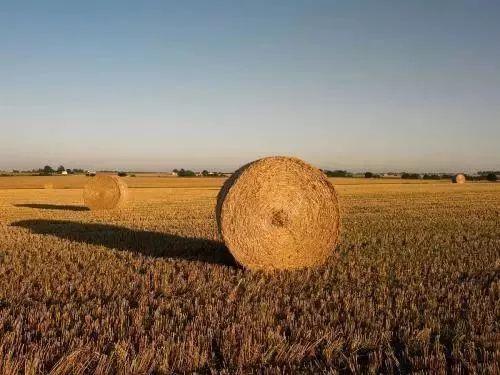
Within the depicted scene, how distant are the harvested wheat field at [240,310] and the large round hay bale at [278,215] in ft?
1.23

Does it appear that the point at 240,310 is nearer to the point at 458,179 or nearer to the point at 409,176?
the point at 458,179

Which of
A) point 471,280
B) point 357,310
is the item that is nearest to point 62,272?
point 357,310

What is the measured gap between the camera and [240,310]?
538cm

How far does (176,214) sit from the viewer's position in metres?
18.3

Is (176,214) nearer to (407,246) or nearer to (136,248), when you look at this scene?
(136,248)

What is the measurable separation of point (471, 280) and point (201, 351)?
433 cm

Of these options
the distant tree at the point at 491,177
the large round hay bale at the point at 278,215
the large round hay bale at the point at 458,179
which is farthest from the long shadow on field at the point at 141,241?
the distant tree at the point at 491,177

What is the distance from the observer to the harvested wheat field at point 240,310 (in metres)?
4.07

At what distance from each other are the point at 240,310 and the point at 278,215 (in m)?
3.42

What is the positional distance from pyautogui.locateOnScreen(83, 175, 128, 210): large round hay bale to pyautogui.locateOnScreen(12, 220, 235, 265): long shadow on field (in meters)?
6.38

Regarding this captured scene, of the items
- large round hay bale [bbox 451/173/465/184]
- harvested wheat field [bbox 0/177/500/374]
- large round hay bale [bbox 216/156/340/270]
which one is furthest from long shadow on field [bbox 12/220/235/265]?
large round hay bale [bbox 451/173/465/184]

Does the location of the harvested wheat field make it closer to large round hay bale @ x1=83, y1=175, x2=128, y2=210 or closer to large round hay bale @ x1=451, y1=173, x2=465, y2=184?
large round hay bale @ x1=83, y1=175, x2=128, y2=210

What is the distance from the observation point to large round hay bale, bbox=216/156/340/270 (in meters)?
8.38

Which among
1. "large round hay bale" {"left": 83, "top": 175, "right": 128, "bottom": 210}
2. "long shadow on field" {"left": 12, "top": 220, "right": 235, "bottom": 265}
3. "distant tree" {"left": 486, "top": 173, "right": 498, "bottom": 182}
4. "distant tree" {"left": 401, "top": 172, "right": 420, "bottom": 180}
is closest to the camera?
"long shadow on field" {"left": 12, "top": 220, "right": 235, "bottom": 265}
